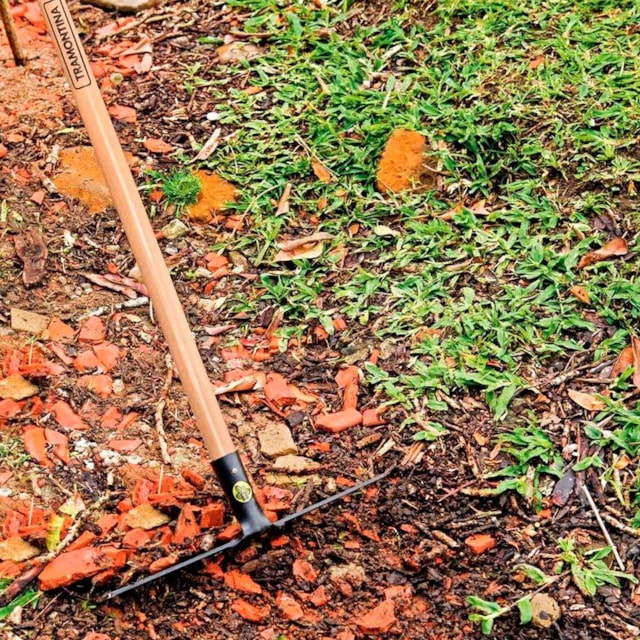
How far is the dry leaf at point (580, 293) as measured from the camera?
3236mm

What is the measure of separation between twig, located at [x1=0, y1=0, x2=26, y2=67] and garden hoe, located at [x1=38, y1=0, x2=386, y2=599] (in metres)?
1.34

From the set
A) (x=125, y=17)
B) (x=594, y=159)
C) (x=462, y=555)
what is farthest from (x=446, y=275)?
(x=125, y=17)

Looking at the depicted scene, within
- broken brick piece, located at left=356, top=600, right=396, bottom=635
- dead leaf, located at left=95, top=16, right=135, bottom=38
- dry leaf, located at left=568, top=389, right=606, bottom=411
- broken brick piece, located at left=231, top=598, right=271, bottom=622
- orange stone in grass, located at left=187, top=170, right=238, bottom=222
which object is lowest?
broken brick piece, located at left=356, top=600, right=396, bottom=635

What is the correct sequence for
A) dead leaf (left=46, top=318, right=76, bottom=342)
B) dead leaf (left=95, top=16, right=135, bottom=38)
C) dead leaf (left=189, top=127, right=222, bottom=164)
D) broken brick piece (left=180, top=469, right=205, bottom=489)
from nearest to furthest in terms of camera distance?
broken brick piece (left=180, top=469, right=205, bottom=489) → dead leaf (left=46, top=318, right=76, bottom=342) → dead leaf (left=189, top=127, right=222, bottom=164) → dead leaf (left=95, top=16, right=135, bottom=38)

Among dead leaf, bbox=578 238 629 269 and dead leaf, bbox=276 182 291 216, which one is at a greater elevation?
dead leaf, bbox=276 182 291 216

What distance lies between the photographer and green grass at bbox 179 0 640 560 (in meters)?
3.13

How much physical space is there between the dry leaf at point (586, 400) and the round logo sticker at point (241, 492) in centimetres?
112

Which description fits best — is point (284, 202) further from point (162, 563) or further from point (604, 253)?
point (162, 563)

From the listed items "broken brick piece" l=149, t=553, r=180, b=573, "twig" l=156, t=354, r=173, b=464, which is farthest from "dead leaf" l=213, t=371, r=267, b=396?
"broken brick piece" l=149, t=553, r=180, b=573

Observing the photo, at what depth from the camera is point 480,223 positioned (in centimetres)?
357

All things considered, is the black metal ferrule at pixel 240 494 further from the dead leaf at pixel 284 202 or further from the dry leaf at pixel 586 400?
the dead leaf at pixel 284 202

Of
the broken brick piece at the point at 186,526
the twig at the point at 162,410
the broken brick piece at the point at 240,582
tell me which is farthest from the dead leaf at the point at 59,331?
the broken brick piece at the point at 240,582

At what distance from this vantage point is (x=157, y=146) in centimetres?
412

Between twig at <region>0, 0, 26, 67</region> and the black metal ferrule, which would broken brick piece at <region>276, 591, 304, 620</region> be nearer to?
the black metal ferrule
